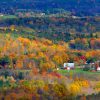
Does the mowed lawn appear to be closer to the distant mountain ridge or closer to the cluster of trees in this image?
the cluster of trees

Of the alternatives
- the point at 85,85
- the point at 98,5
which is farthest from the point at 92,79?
the point at 98,5

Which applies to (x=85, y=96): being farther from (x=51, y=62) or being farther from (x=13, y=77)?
(x=51, y=62)

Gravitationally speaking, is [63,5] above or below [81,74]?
above

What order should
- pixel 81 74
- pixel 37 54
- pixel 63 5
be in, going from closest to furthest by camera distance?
pixel 81 74 < pixel 37 54 < pixel 63 5

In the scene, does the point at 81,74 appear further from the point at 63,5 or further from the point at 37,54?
the point at 63,5

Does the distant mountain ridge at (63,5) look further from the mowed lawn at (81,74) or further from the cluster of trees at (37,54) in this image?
the mowed lawn at (81,74)

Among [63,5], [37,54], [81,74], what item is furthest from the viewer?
[63,5]

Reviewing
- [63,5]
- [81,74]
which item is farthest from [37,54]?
[63,5]

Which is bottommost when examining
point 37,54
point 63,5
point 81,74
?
point 81,74

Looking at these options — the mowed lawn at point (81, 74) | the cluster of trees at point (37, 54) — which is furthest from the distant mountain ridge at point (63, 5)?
the mowed lawn at point (81, 74)
